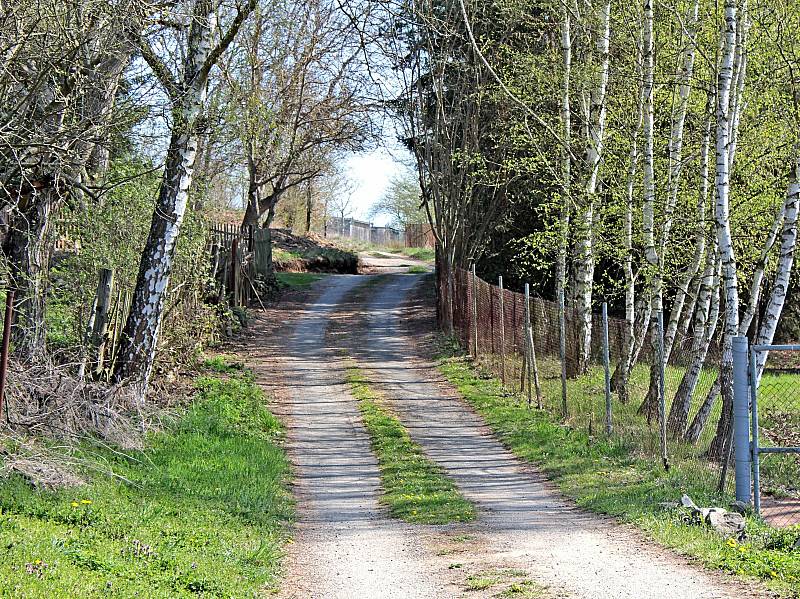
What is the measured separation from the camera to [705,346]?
1328 cm

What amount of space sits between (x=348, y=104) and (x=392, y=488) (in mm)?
19878

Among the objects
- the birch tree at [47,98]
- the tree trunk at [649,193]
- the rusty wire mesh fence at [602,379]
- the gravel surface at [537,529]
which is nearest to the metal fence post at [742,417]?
the rusty wire mesh fence at [602,379]

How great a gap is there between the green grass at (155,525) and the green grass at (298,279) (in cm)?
2224

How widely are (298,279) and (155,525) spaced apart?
28651 millimetres

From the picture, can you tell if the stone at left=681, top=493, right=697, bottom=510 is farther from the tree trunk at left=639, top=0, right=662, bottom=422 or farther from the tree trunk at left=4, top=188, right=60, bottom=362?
the tree trunk at left=4, top=188, right=60, bottom=362

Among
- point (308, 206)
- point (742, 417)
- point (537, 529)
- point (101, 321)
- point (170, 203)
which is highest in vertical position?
point (308, 206)

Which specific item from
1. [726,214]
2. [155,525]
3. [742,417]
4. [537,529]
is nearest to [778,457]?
[726,214]

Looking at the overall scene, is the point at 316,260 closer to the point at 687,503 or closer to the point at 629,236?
the point at 629,236

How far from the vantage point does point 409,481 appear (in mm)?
11055

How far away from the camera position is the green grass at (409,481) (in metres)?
9.52

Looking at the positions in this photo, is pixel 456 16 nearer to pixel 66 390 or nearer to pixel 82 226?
pixel 82 226

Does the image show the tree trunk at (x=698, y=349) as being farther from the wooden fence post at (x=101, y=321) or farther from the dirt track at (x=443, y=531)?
the wooden fence post at (x=101, y=321)

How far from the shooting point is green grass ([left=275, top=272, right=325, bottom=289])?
114 feet

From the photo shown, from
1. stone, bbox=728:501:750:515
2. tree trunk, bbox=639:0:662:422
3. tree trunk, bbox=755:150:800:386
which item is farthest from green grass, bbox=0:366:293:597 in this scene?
tree trunk, bbox=755:150:800:386
